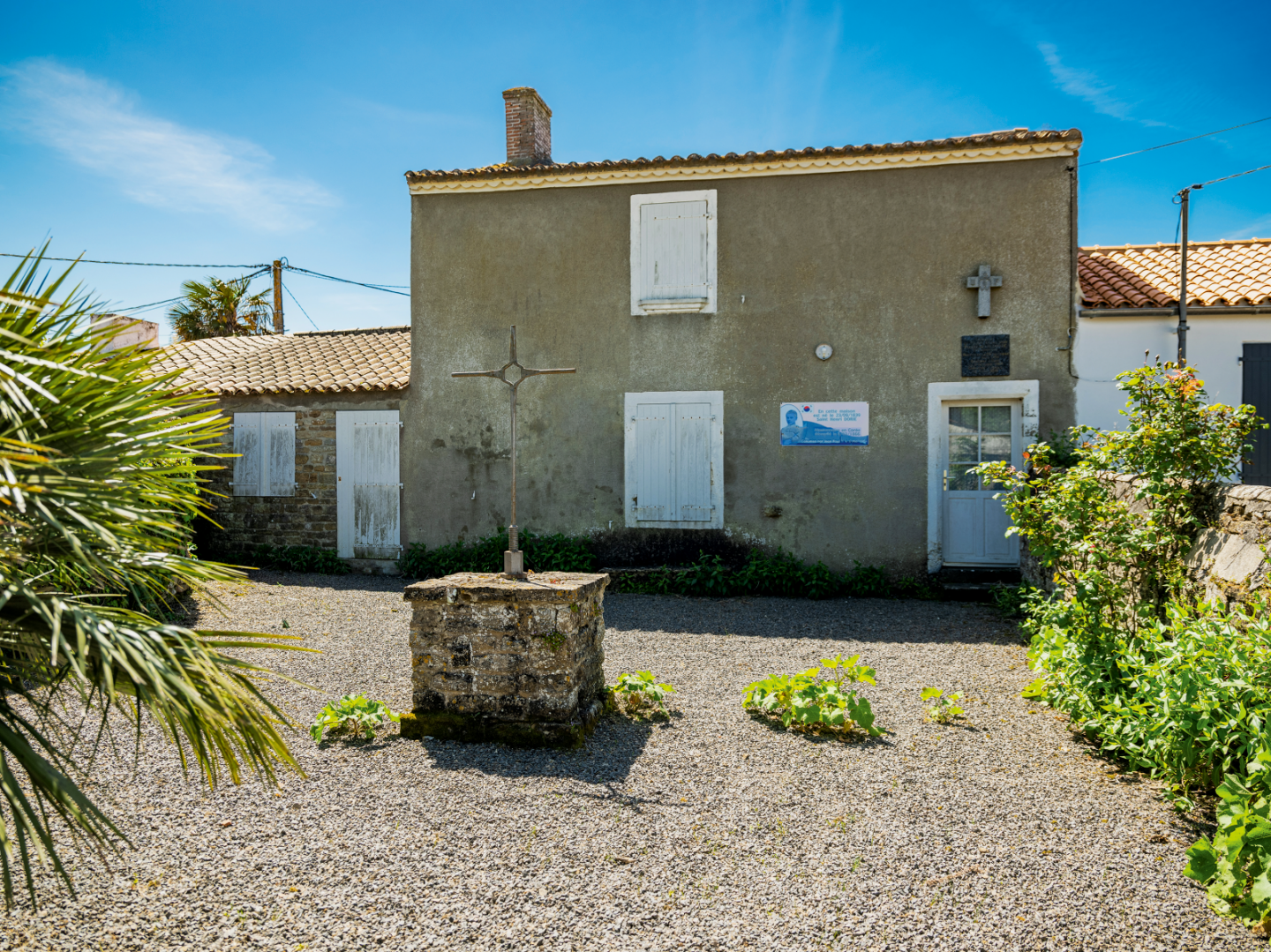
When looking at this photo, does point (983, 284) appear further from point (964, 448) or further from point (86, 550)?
point (86, 550)

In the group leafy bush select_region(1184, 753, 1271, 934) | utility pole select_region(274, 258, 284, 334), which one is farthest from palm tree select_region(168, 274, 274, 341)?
leafy bush select_region(1184, 753, 1271, 934)

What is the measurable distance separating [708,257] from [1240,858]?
23.7ft

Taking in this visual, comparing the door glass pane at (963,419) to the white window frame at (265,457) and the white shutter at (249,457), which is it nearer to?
the white window frame at (265,457)

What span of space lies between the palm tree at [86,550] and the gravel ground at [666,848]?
1.13 m

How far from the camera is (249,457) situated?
1009cm

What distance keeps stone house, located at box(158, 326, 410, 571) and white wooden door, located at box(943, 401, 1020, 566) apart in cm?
615

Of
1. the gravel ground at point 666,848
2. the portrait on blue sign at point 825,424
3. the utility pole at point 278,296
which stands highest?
the utility pole at point 278,296

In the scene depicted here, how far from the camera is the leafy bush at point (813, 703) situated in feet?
13.9

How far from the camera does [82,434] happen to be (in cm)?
170

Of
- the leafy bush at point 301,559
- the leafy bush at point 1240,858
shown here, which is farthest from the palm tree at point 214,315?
the leafy bush at point 1240,858

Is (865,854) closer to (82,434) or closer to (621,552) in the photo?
(82,434)

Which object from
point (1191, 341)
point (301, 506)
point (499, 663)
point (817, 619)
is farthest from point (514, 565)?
point (1191, 341)

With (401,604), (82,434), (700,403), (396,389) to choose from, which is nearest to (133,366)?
(82,434)

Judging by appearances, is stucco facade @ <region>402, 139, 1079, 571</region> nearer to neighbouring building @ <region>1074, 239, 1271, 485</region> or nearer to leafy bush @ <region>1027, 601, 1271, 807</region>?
neighbouring building @ <region>1074, 239, 1271, 485</region>
